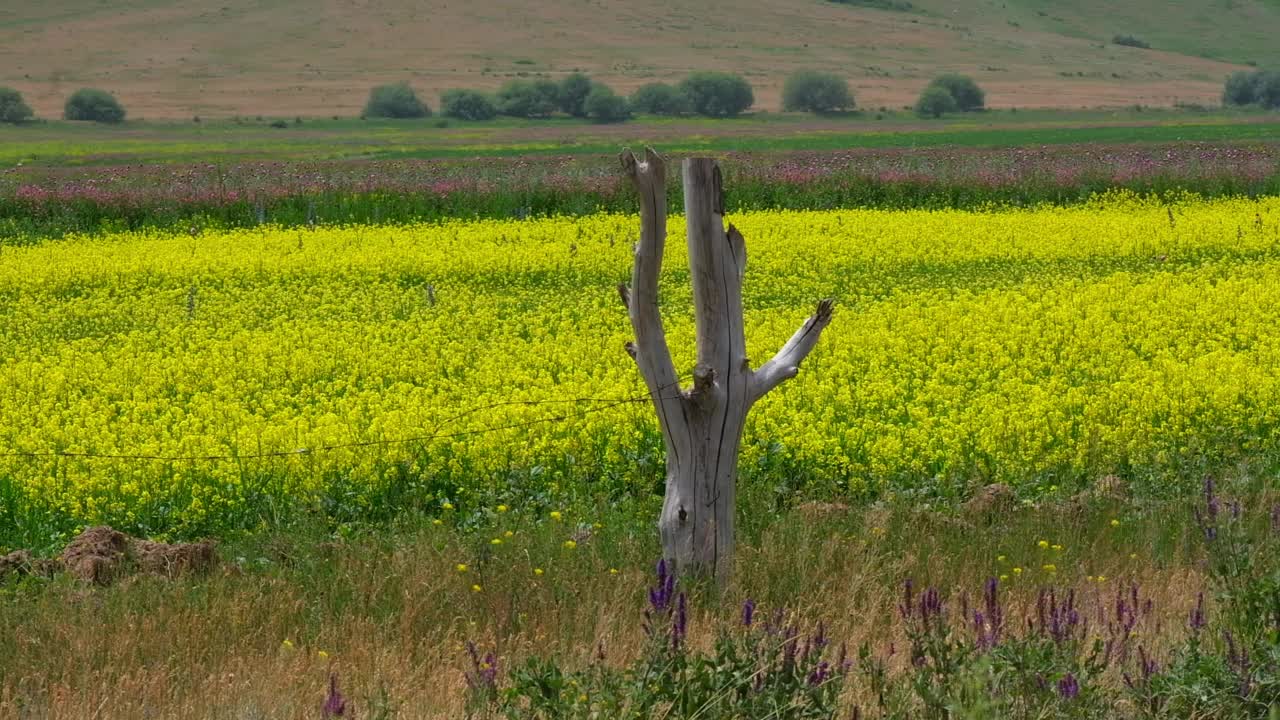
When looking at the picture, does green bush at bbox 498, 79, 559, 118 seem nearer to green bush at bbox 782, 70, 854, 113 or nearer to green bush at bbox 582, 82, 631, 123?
green bush at bbox 582, 82, 631, 123

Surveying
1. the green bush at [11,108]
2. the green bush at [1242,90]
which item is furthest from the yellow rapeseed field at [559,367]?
the green bush at [1242,90]

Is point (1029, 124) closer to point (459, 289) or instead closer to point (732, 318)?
point (459, 289)

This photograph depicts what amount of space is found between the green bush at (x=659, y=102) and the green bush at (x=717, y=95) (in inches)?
29.7

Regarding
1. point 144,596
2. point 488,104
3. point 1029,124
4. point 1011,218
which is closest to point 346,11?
point 488,104

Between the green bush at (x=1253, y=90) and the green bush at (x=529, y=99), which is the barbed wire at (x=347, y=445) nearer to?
the green bush at (x=529, y=99)

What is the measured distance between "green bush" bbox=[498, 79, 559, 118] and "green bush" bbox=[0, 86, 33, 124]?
35480 millimetres

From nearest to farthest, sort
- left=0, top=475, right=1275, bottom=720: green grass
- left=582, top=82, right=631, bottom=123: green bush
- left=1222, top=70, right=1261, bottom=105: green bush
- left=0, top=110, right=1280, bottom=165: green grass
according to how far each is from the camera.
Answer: left=0, top=475, right=1275, bottom=720: green grass, left=0, top=110, right=1280, bottom=165: green grass, left=582, top=82, right=631, bottom=123: green bush, left=1222, top=70, right=1261, bottom=105: green bush

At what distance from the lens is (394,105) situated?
126 metres

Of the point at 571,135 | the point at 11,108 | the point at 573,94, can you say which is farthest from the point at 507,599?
the point at 573,94

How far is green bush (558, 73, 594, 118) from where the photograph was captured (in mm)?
129750

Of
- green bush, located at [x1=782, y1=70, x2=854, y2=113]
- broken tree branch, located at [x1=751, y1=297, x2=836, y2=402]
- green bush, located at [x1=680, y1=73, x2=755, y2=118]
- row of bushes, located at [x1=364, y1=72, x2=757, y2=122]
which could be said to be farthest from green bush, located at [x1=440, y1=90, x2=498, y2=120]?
broken tree branch, located at [x1=751, y1=297, x2=836, y2=402]

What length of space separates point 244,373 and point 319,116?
367ft

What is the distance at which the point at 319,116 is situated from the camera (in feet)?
400

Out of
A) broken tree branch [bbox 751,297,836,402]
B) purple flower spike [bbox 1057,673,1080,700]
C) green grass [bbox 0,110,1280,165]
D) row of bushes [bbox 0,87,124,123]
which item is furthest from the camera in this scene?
row of bushes [bbox 0,87,124,123]
